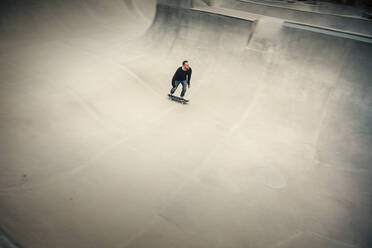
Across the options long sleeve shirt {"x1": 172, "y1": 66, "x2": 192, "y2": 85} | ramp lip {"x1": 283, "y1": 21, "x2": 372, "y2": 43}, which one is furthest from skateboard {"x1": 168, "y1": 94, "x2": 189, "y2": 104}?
ramp lip {"x1": 283, "y1": 21, "x2": 372, "y2": 43}

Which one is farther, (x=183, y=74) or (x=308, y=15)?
(x=308, y=15)

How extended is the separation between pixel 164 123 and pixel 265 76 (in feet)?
12.5

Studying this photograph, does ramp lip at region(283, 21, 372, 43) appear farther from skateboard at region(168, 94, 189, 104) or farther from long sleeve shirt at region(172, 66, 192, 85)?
skateboard at region(168, 94, 189, 104)

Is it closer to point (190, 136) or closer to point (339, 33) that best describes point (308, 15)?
point (339, 33)

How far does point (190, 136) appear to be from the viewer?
562 cm

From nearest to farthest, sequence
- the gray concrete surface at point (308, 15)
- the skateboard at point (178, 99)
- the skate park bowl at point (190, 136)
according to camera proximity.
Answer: the skate park bowl at point (190, 136)
the skateboard at point (178, 99)
the gray concrete surface at point (308, 15)

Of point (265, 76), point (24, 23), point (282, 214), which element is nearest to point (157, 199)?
point (282, 214)

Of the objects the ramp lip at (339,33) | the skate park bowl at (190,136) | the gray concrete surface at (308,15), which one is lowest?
the skate park bowl at (190,136)

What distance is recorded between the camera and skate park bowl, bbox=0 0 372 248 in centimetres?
356

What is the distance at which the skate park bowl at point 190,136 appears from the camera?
140 inches

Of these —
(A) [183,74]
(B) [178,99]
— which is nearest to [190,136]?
(B) [178,99]

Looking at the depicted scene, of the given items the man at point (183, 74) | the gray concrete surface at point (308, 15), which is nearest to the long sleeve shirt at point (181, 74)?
the man at point (183, 74)

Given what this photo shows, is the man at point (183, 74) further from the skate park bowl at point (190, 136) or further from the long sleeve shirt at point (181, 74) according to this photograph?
the skate park bowl at point (190, 136)

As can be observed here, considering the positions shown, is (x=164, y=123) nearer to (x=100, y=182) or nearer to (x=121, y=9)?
(x=100, y=182)
